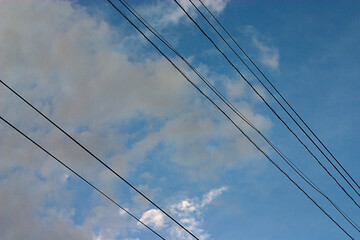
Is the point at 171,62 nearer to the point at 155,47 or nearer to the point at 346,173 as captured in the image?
the point at 155,47

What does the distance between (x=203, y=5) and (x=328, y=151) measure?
6.61 m

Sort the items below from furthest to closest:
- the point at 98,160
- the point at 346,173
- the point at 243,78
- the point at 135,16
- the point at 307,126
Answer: the point at 346,173
the point at 307,126
the point at 243,78
the point at 135,16
the point at 98,160

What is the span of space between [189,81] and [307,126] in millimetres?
4542

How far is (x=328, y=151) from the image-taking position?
12.4 meters

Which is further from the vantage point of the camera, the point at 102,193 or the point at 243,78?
the point at 243,78

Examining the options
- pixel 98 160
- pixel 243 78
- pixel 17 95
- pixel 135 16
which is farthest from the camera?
pixel 243 78

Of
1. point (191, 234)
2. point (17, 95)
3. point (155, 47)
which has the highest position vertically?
point (155, 47)

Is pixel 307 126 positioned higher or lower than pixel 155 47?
higher

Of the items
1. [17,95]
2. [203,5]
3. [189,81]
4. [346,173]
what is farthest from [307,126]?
[17,95]

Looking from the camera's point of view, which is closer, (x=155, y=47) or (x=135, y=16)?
(x=155, y=47)

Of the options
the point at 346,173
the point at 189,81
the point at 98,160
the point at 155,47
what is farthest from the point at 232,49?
the point at 346,173

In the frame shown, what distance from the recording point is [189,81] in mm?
9961

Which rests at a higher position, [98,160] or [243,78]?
[243,78]

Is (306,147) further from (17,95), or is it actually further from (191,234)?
(17,95)
